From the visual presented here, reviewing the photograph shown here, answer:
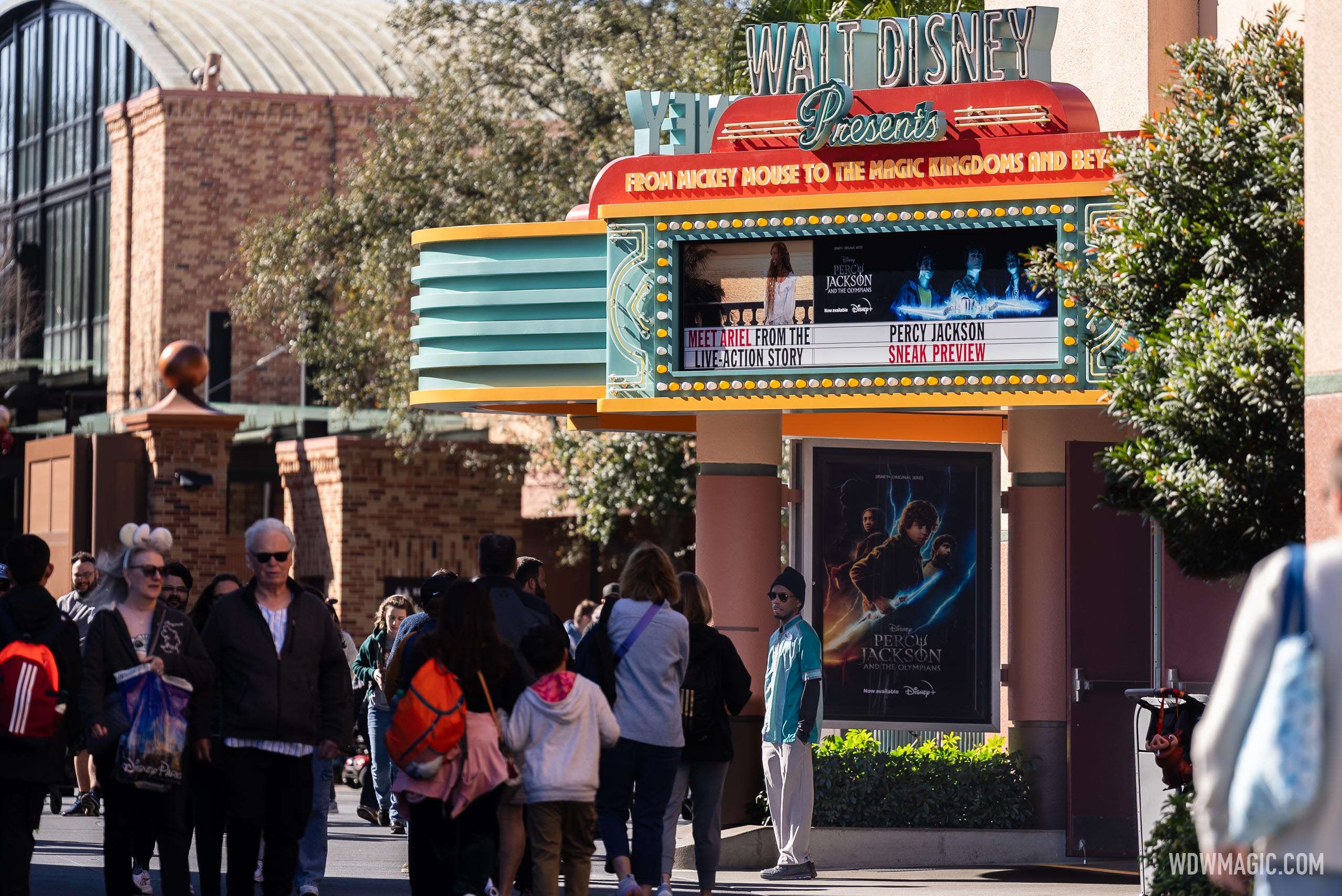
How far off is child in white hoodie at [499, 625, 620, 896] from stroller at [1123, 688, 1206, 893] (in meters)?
2.73

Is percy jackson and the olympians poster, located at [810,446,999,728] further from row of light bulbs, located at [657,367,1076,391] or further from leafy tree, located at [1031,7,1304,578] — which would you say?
leafy tree, located at [1031,7,1304,578]

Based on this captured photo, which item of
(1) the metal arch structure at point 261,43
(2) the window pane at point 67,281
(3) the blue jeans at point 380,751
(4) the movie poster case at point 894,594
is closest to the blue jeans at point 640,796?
(3) the blue jeans at point 380,751

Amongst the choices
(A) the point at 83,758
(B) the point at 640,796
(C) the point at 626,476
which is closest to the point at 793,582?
(B) the point at 640,796

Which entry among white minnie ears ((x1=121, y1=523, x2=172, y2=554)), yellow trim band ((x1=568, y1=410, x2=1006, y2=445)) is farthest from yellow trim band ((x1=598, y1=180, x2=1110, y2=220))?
white minnie ears ((x1=121, y1=523, x2=172, y2=554))

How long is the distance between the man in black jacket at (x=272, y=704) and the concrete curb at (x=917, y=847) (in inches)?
191

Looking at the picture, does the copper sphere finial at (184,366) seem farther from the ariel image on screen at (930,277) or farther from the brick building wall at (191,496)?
the ariel image on screen at (930,277)

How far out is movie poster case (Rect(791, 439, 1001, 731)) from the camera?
47.7 ft

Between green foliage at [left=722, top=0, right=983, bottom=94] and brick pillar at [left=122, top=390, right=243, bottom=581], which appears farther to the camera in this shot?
brick pillar at [left=122, top=390, right=243, bottom=581]

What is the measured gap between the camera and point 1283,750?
4645 mm

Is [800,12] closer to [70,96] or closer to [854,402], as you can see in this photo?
[854,402]

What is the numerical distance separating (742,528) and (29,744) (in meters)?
6.52

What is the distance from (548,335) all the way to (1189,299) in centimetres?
555

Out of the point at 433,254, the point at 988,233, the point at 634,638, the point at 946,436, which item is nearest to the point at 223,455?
the point at 433,254

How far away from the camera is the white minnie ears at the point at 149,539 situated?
31.4ft
